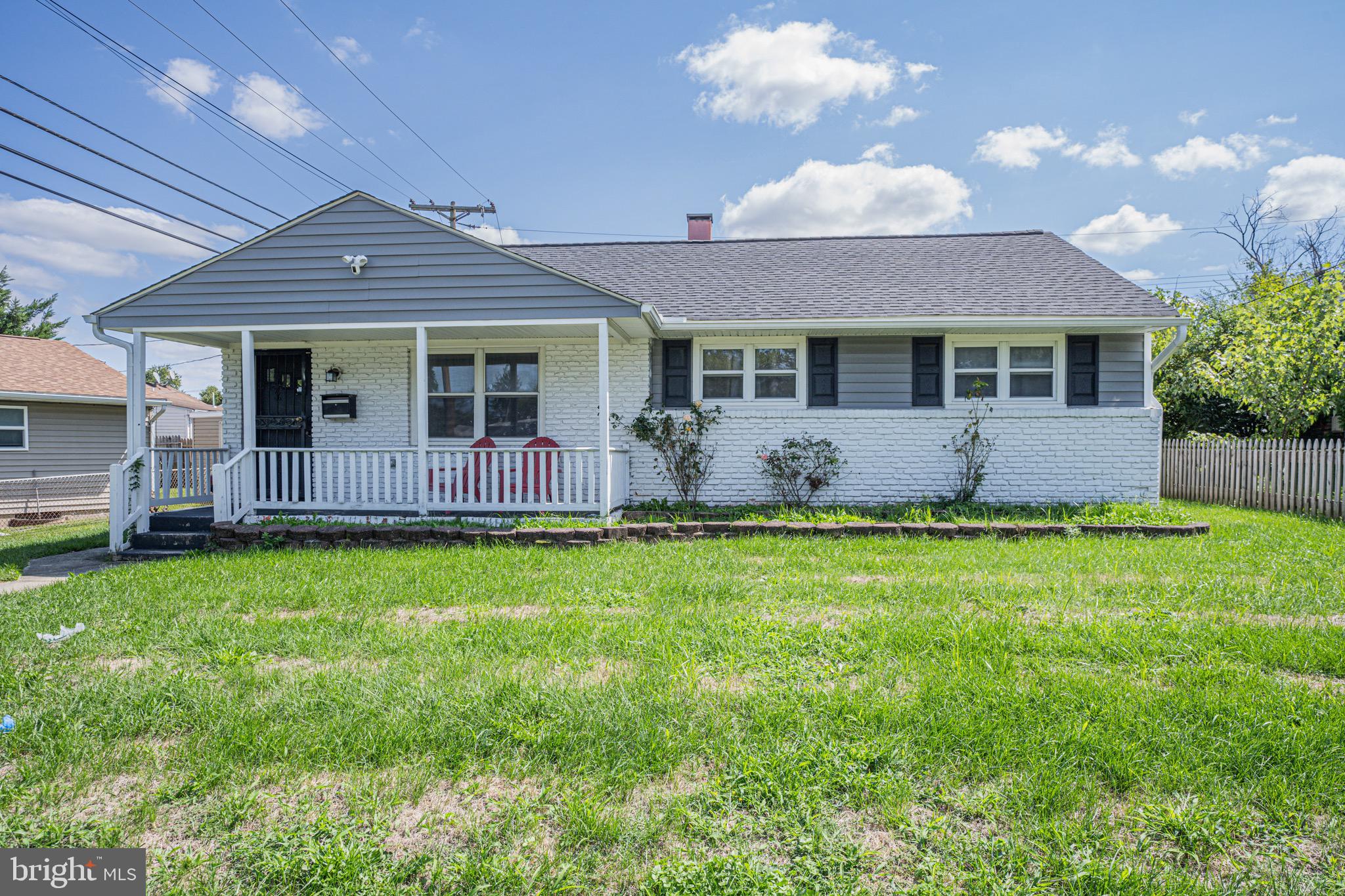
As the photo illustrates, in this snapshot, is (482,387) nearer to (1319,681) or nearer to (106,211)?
(106,211)

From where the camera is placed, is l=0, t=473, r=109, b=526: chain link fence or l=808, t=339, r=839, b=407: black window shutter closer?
l=808, t=339, r=839, b=407: black window shutter

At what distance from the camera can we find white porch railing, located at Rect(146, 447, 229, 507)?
9008 mm

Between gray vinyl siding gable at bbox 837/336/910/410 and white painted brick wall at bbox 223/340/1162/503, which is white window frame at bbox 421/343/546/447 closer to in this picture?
white painted brick wall at bbox 223/340/1162/503

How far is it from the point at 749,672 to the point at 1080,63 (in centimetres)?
1083

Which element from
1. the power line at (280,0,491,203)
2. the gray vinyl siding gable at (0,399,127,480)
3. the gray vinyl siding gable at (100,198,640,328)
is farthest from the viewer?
the gray vinyl siding gable at (0,399,127,480)

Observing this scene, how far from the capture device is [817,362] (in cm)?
1053

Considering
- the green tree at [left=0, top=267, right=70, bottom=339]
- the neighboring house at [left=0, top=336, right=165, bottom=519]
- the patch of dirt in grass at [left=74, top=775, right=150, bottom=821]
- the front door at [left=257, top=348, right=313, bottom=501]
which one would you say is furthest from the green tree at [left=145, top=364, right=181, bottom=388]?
the patch of dirt in grass at [left=74, top=775, right=150, bottom=821]

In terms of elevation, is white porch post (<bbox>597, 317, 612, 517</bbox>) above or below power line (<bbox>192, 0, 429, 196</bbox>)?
below

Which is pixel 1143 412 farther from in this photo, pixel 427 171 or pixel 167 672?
pixel 427 171

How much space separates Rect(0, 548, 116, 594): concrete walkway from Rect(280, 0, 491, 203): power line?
402 inches

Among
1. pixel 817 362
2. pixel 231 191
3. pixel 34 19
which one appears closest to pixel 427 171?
pixel 231 191

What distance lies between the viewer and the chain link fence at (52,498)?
14945mm

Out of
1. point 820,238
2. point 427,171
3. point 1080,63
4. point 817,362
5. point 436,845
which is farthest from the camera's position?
point 427,171

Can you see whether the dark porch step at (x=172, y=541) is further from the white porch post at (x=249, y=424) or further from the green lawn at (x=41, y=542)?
the green lawn at (x=41, y=542)
